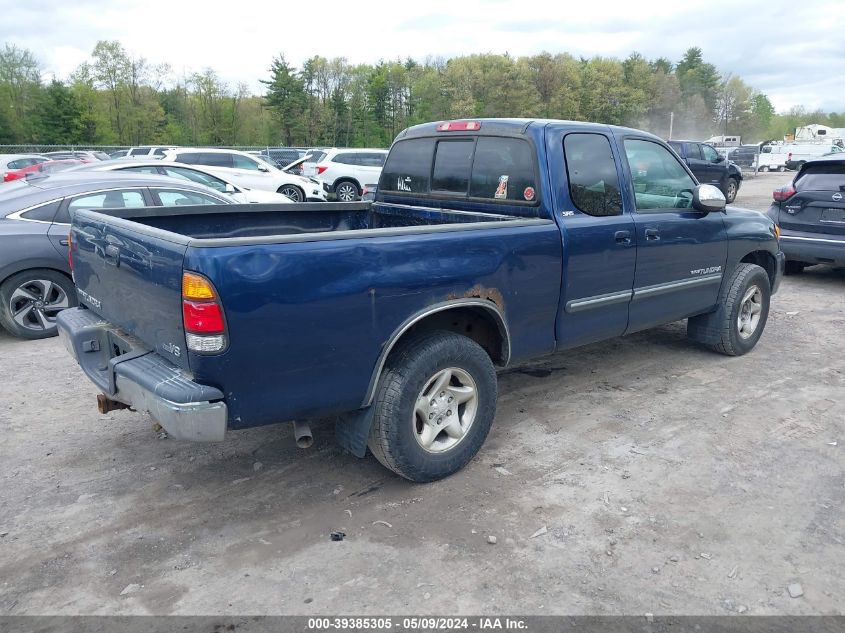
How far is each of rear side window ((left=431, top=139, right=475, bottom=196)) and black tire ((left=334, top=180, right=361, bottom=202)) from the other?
16.1 metres

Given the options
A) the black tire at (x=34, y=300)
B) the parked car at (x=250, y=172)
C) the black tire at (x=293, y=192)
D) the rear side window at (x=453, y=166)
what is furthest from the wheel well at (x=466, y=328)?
the black tire at (x=293, y=192)

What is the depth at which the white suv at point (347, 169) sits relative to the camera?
2100 cm

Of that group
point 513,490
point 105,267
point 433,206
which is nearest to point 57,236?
point 105,267

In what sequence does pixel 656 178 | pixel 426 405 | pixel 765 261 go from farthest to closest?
pixel 765 261
pixel 656 178
pixel 426 405

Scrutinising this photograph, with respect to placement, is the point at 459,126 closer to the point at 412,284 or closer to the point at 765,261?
the point at 412,284

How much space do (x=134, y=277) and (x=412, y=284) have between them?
1.38m

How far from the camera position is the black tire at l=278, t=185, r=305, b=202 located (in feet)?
54.5

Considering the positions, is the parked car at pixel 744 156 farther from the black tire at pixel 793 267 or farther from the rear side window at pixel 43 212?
the rear side window at pixel 43 212

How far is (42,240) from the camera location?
6.66 metres

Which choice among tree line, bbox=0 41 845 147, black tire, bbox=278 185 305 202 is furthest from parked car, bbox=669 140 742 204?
tree line, bbox=0 41 845 147

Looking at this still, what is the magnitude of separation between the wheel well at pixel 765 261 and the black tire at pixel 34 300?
6.48 metres

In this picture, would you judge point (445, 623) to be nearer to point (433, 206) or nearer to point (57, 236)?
point (433, 206)

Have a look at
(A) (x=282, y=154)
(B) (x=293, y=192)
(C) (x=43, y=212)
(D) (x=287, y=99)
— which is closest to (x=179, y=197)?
(C) (x=43, y=212)

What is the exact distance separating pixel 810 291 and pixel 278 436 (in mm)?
7728
